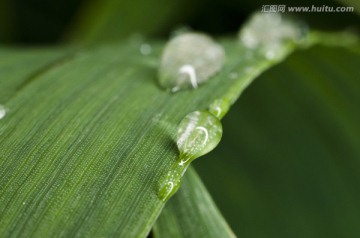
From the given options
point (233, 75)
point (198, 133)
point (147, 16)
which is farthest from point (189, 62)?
point (147, 16)

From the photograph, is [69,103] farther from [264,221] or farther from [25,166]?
[264,221]

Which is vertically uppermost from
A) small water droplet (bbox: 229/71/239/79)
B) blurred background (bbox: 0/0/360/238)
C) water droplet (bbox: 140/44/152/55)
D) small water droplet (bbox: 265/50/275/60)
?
small water droplet (bbox: 229/71/239/79)

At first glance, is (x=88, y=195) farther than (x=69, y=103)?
No

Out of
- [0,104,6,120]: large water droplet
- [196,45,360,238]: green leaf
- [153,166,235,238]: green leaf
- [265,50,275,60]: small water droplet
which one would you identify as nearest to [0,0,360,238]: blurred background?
[196,45,360,238]: green leaf

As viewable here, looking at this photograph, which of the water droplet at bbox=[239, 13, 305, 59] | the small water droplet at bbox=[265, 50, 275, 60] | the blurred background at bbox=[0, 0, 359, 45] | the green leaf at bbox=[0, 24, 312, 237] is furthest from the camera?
the blurred background at bbox=[0, 0, 359, 45]

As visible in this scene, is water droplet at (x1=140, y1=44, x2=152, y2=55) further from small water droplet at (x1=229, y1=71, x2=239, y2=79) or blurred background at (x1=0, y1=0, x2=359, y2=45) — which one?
blurred background at (x1=0, y1=0, x2=359, y2=45)

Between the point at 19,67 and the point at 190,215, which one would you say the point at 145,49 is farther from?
the point at 190,215

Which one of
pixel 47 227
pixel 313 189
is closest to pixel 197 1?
pixel 313 189
